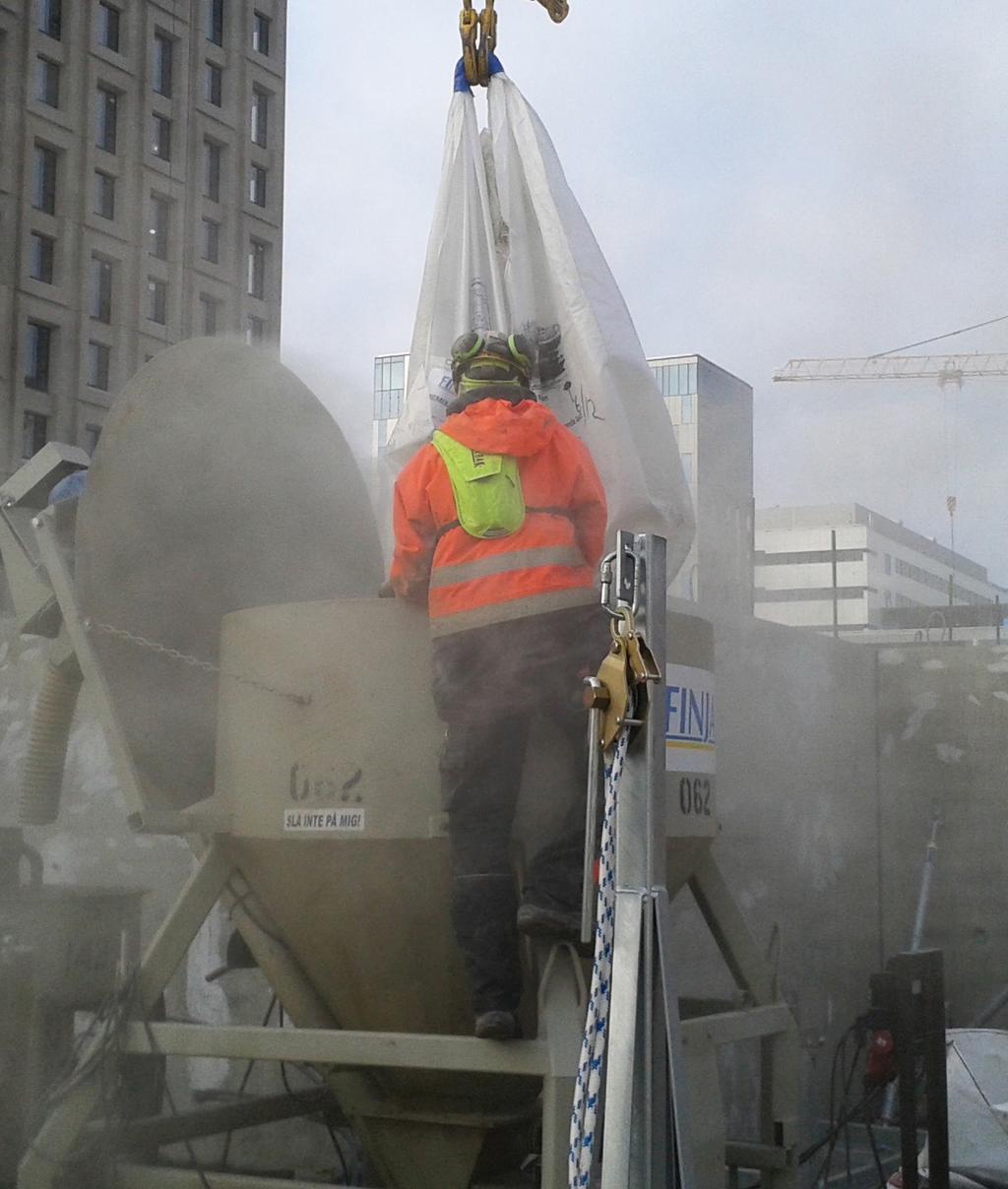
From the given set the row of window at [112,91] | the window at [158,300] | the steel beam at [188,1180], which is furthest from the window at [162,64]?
the steel beam at [188,1180]

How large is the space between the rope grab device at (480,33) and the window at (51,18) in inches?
223

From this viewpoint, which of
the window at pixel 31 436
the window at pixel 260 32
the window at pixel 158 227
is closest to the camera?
the window at pixel 158 227

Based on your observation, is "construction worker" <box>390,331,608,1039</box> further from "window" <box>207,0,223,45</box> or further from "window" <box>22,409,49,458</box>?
"window" <box>22,409,49,458</box>

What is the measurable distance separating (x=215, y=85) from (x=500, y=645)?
8452mm

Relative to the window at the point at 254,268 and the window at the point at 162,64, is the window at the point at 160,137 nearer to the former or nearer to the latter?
the window at the point at 162,64

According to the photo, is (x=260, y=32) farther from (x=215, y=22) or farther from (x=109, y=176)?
(x=109, y=176)

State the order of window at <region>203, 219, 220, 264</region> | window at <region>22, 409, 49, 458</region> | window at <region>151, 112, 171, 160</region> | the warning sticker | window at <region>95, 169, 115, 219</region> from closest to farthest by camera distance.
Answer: the warning sticker, window at <region>151, 112, 171, 160</region>, window at <region>95, 169, 115, 219</region>, window at <region>203, 219, 220, 264</region>, window at <region>22, 409, 49, 458</region>

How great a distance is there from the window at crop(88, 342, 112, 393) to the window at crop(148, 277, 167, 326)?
48cm

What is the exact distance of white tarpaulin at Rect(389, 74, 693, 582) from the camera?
3.33 meters

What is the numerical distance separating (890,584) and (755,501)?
4.43 feet

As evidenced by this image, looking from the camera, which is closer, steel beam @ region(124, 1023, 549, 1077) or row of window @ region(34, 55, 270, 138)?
steel beam @ region(124, 1023, 549, 1077)

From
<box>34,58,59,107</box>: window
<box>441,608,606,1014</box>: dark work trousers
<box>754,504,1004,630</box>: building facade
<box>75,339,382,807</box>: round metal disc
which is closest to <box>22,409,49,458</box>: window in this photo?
<box>34,58,59,107</box>: window

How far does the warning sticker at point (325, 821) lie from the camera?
2.89 meters

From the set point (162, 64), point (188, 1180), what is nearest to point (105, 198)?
point (162, 64)
